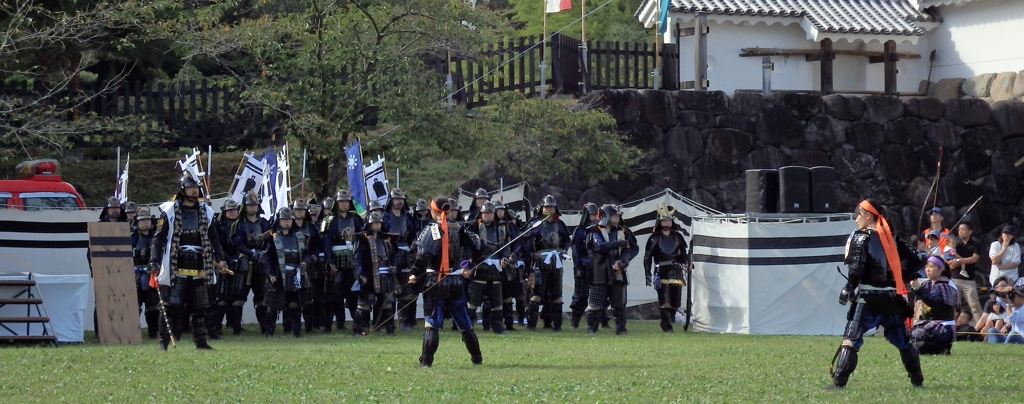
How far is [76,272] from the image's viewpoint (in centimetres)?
1652

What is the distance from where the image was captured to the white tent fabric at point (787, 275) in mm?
16812

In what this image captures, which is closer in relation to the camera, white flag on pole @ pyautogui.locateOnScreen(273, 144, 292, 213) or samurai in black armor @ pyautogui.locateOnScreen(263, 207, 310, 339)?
samurai in black armor @ pyautogui.locateOnScreen(263, 207, 310, 339)

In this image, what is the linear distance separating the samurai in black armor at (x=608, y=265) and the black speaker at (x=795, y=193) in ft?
6.87

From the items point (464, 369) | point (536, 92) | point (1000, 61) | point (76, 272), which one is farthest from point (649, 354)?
point (1000, 61)

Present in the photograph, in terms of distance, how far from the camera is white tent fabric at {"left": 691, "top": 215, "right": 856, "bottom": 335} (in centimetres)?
1681

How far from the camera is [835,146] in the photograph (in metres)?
24.1

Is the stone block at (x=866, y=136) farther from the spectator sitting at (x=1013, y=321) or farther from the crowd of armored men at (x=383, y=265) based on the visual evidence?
the spectator sitting at (x=1013, y=321)

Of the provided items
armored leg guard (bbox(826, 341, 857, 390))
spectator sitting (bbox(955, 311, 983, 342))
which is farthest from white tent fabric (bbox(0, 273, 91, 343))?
spectator sitting (bbox(955, 311, 983, 342))

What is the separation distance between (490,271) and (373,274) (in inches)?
60.6

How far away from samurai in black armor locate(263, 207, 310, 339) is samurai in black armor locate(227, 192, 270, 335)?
124mm

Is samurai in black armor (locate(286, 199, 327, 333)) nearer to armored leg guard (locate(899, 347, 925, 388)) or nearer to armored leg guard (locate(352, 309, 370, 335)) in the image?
armored leg guard (locate(352, 309, 370, 335))

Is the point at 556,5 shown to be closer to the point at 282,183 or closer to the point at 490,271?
the point at 282,183

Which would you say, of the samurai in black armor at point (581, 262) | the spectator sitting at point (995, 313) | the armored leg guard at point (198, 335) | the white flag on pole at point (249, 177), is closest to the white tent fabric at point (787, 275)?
the spectator sitting at point (995, 313)

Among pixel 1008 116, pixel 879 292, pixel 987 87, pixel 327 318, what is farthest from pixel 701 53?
pixel 879 292
